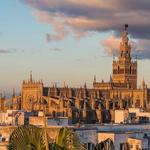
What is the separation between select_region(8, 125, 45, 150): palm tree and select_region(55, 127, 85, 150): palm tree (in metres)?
0.38

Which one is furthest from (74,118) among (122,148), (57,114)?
(122,148)

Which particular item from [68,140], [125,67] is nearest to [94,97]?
[125,67]

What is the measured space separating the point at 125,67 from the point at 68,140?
423ft

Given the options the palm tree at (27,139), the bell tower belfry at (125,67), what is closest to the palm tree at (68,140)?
the palm tree at (27,139)

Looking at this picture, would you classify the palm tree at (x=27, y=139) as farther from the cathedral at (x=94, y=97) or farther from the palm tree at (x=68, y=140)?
the cathedral at (x=94, y=97)

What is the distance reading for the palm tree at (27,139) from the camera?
A: 314 inches

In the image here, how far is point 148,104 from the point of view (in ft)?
368

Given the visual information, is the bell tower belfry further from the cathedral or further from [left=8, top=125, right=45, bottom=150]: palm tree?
[left=8, top=125, right=45, bottom=150]: palm tree

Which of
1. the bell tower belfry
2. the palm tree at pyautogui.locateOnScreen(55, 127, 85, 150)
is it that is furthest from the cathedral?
the palm tree at pyautogui.locateOnScreen(55, 127, 85, 150)

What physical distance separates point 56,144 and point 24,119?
213 feet

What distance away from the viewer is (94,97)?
105938 mm

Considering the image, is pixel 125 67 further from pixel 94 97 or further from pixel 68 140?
pixel 68 140

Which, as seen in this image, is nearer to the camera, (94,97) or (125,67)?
(94,97)

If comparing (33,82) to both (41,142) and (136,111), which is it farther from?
(41,142)
